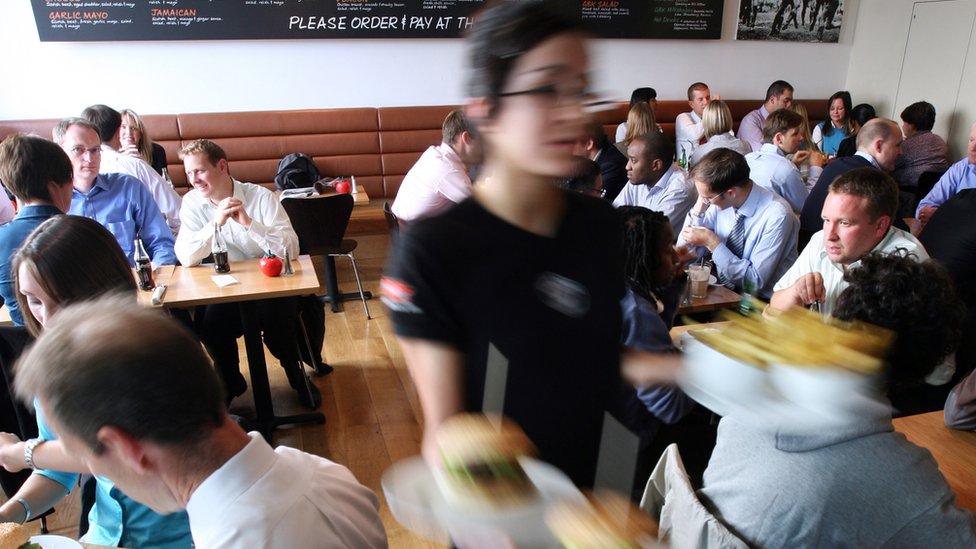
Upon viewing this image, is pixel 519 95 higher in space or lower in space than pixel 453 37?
lower

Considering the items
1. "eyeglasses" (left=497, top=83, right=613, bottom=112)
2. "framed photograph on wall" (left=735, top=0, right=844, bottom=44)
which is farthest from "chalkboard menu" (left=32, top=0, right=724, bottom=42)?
"eyeglasses" (left=497, top=83, right=613, bottom=112)

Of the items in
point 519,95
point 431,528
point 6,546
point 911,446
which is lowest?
point 6,546

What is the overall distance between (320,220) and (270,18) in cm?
246

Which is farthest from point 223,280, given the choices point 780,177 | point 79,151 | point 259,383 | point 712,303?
point 780,177

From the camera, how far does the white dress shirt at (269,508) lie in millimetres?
903

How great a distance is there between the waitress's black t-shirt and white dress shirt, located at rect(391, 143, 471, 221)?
2605 mm

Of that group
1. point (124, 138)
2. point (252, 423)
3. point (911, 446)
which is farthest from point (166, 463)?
point (124, 138)

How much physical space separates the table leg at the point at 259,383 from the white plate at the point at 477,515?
227cm

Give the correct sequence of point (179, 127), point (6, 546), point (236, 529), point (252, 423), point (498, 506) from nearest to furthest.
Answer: point (498, 506), point (236, 529), point (6, 546), point (252, 423), point (179, 127)

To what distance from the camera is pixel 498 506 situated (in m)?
0.71

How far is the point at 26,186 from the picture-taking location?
7.70 ft

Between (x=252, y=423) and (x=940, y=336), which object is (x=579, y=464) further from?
(x=252, y=423)

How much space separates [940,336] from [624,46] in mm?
5810

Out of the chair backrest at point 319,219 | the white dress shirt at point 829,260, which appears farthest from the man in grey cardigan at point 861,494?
the chair backrest at point 319,219
